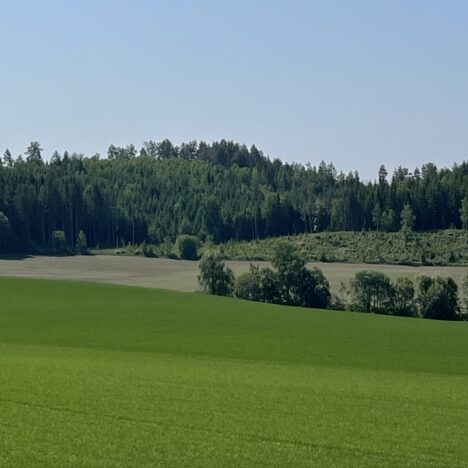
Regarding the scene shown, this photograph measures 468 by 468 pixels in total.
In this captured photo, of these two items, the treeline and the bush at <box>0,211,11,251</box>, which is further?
the bush at <box>0,211,11,251</box>

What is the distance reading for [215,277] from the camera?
98312 millimetres

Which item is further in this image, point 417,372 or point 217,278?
point 217,278

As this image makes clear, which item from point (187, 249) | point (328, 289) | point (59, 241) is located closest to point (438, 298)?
point (328, 289)

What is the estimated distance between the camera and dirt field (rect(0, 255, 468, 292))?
111875 millimetres

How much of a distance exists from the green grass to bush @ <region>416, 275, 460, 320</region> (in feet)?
66.6

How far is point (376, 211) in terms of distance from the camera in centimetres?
18225

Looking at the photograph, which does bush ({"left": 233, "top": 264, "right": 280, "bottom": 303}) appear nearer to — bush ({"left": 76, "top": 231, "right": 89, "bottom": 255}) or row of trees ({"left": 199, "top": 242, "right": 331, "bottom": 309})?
row of trees ({"left": 199, "top": 242, "right": 331, "bottom": 309})

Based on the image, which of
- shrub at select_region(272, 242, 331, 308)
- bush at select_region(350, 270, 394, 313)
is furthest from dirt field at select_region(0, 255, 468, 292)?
bush at select_region(350, 270, 394, 313)

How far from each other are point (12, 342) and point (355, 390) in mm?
26472

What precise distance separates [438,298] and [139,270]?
180ft

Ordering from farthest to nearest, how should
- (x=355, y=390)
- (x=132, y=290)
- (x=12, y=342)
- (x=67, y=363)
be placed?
(x=132, y=290) → (x=12, y=342) → (x=67, y=363) → (x=355, y=390)

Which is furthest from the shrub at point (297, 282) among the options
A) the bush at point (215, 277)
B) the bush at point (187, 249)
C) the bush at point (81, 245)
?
the bush at point (81, 245)

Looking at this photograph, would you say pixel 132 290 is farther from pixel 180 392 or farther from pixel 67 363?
pixel 180 392

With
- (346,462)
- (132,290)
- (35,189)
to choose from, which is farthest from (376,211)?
(346,462)
